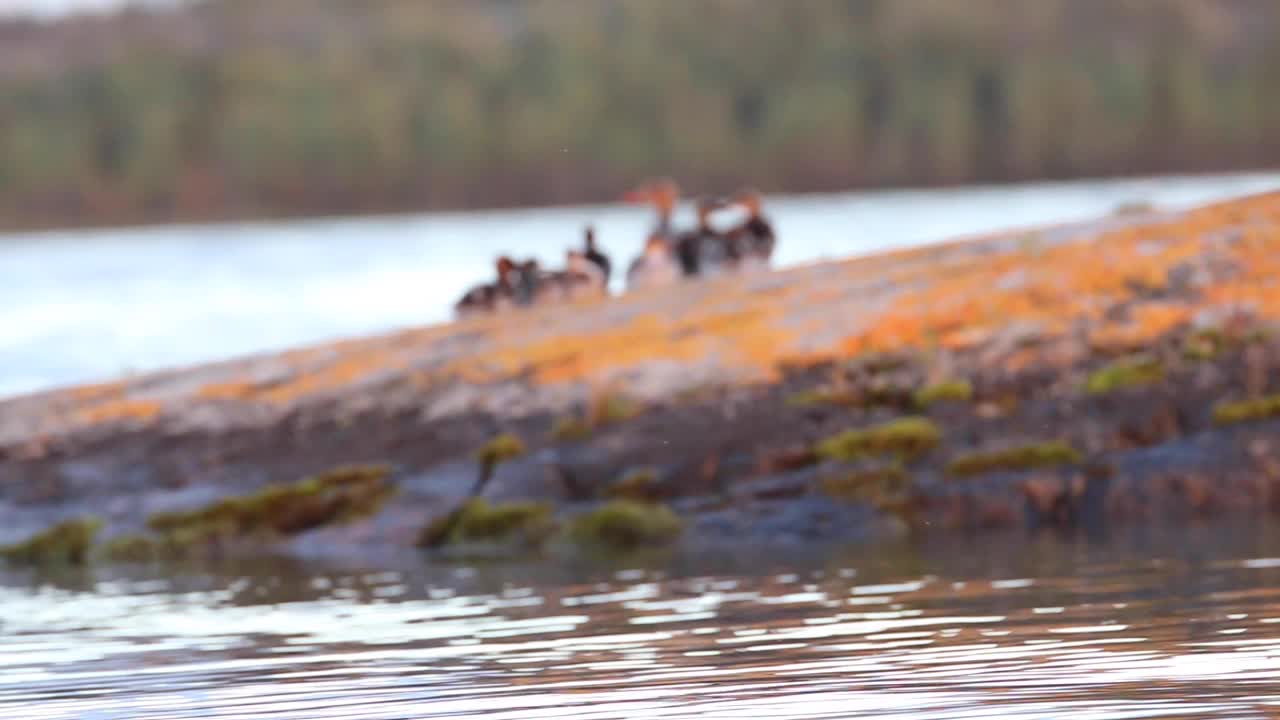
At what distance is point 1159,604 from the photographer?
1243cm

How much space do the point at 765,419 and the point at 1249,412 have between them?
3168 mm

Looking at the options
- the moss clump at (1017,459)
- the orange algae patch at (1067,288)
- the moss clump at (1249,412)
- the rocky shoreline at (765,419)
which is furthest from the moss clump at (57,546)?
the moss clump at (1249,412)

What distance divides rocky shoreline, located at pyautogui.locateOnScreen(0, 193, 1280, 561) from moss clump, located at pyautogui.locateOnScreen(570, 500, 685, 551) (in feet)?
0.06

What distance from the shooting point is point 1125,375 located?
17562 mm

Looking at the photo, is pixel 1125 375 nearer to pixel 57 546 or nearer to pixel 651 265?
pixel 651 265

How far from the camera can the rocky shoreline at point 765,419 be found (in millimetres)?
17203

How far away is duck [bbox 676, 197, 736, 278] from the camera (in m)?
24.1

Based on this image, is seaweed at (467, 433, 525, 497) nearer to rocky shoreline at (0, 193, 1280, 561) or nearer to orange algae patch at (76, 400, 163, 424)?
rocky shoreline at (0, 193, 1280, 561)

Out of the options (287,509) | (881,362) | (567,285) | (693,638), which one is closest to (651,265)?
(567,285)

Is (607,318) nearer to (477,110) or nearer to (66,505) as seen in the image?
(66,505)

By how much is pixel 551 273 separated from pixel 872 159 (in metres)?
79.3

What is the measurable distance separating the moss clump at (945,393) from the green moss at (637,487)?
1.84m

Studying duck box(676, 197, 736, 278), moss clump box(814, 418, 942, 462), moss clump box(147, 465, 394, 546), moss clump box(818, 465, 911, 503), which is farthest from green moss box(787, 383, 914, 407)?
duck box(676, 197, 736, 278)

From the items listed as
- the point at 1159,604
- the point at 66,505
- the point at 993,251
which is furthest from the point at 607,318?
the point at 1159,604
